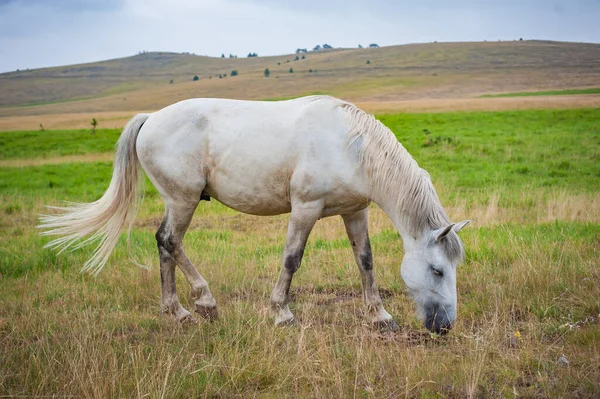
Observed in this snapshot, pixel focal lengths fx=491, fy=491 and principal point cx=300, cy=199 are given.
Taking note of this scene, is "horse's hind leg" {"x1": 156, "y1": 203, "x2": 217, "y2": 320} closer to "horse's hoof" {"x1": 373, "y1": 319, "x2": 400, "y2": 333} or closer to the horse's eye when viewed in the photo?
"horse's hoof" {"x1": 373, "y1": 319, "x2": 400, "y2": 333}

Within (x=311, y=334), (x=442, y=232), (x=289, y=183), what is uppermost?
(x=289, y=183)

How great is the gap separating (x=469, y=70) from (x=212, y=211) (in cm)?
9503

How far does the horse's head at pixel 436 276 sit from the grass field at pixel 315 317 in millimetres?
212

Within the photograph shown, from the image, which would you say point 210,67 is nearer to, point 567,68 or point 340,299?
point 567,68

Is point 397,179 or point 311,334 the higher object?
point 397,179

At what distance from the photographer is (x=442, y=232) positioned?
407cm

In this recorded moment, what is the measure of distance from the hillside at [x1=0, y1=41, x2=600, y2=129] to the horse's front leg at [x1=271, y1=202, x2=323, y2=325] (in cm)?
6149

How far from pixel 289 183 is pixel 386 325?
1.65 metres

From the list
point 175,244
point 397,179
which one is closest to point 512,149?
point 397,179

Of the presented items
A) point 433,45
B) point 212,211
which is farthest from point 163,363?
point 433,45

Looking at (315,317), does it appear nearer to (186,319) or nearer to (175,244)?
(186,319)

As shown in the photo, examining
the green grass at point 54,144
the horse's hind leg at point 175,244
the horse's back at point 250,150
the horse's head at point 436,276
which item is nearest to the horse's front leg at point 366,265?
the horse's head at point 436,276

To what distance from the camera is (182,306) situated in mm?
5438

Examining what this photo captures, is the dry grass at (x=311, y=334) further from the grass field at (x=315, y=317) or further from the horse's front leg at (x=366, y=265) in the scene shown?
the horse's front leg at (x=366, y=265)
